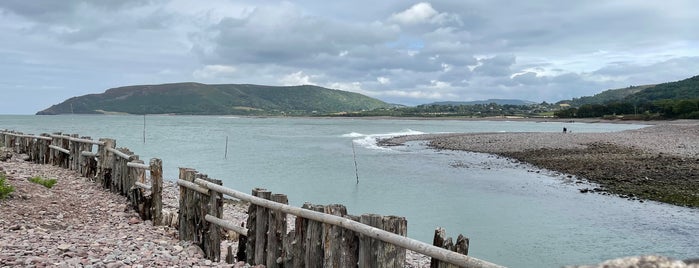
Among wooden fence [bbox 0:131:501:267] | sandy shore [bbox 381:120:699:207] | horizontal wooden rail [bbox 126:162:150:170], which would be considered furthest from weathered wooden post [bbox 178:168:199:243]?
sandy shore [bbox 381:120:699:207]

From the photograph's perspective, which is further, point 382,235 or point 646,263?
point 382,235

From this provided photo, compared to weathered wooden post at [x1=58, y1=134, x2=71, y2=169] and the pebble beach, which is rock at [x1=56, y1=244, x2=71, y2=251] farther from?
weathered wooden post at [x1=58, y1=134, x2=71, y2=169]

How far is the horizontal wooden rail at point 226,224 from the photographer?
869 cm

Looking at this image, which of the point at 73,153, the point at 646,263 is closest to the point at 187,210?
the point at 646,263

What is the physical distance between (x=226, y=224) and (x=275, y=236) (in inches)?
54.5

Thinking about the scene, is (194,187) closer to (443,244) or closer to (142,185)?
(142,185)

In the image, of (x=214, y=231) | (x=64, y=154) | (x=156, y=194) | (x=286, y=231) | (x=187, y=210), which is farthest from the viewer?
(x=64, y=154)

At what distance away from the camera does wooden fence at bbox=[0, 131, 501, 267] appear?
6.18m

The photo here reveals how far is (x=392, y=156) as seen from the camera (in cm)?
4444

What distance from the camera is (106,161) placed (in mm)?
15688

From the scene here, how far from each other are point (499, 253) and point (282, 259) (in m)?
9.76

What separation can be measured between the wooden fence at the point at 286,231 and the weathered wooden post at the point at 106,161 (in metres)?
2.54

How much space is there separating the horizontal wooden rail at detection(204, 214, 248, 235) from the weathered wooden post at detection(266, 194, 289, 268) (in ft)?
2.58

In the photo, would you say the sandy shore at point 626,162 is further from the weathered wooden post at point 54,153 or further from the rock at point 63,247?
the weathered wooden post at point 54,153
